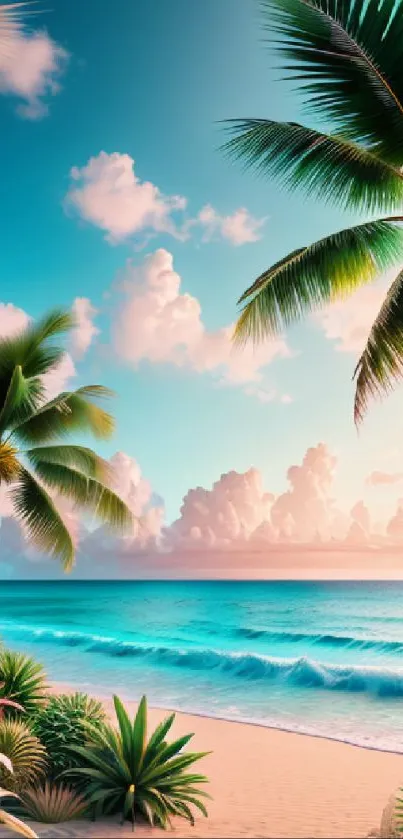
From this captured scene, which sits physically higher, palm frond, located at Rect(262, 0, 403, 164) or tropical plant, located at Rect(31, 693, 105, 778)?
palm frond, located at Rect(262, 0, 403, 164)

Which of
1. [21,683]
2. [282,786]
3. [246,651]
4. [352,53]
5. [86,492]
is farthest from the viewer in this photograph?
[246,651]

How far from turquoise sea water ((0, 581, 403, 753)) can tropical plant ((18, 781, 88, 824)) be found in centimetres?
838

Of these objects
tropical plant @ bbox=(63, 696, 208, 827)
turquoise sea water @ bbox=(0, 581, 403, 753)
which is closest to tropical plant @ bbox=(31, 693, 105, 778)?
tropical plant @ bbox=(63, 696, 208, 827)

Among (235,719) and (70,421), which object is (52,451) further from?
(235,719)

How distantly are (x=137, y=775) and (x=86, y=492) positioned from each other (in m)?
7.13

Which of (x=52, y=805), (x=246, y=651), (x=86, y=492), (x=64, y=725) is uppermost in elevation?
(x=86, y=492)

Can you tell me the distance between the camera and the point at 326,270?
8.16 m

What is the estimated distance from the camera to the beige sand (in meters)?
7.55

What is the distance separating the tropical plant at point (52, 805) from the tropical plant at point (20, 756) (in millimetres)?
266

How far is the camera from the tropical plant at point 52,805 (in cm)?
694

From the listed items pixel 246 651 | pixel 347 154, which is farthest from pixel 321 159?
pixel 246 651

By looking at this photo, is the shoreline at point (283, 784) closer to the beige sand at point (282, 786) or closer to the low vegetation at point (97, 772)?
the beige sand at point (282, 786)

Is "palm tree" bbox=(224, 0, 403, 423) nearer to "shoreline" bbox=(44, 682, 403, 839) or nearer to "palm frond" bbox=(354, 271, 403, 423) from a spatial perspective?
"palm frond" bbox=(354, 271, 403, 423)

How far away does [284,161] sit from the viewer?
769 cm
